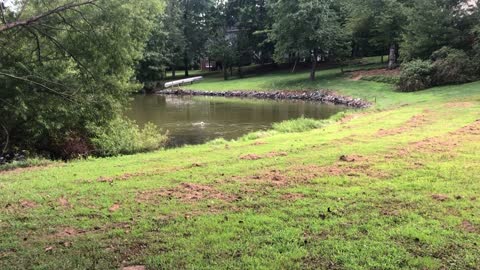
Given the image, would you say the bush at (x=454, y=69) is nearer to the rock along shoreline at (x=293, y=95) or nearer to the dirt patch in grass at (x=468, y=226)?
the rock along shoreline at (x=293, y=95)

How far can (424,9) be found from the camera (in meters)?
33.0

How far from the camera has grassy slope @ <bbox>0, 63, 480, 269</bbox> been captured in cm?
477

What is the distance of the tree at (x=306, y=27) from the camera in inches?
1619

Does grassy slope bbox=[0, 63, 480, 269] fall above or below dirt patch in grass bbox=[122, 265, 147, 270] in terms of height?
below

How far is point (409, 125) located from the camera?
15.4m

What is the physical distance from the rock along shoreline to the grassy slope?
21.5 metres

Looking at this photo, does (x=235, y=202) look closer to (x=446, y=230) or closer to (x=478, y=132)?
(x=446, y=230)

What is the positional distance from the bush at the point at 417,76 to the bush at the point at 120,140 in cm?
2091

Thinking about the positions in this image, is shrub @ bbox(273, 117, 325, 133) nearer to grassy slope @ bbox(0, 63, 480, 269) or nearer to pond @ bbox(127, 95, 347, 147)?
pond @ bbox(127, 95, 347, 147)

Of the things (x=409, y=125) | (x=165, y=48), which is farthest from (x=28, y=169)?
(x=165, y=48)

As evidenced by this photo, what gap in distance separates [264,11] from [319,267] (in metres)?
57.5

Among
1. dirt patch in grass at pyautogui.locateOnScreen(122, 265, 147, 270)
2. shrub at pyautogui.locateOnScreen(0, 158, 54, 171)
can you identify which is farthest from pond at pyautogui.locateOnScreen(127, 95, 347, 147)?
dirt patch in grass at pyautogui.locateOnScreen(122, 265, 147, 270)

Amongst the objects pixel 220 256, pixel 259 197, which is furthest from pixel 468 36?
pixel 220 256

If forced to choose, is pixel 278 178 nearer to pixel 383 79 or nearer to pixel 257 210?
pixel 257 210
